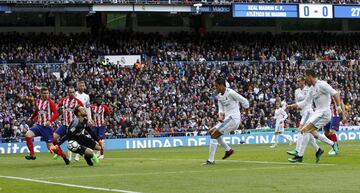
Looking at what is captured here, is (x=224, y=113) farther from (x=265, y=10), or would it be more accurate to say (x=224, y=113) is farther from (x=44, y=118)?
(x=265, y=10)

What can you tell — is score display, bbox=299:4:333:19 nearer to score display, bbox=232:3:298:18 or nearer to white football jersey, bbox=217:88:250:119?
score display, bbox=232:3:298:18

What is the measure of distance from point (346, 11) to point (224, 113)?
41368 mm

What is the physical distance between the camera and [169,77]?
5316 cm

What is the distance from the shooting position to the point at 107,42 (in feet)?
187

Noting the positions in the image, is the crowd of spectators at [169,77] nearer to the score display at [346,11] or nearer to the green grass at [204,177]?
the score display at [346,11]

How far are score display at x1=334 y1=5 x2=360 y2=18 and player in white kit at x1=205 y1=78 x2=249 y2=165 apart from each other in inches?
1580

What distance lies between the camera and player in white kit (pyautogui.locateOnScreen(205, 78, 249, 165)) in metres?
20.9

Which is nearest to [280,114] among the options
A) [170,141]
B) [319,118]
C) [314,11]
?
[170,141]

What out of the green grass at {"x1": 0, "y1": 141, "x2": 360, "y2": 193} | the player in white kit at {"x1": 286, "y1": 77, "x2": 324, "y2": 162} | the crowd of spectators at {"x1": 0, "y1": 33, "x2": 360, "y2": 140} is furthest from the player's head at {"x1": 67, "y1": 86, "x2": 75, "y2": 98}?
the crowd of spectators at {"x1": 0, "y1": 33, "x2": 360, "y2": 140}

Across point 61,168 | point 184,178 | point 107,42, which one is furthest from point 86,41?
point 184,178

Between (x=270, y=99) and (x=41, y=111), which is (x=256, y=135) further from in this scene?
(x=41, y=111)

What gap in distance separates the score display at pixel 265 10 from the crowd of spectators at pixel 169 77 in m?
3.06

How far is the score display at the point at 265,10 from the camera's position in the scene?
190 feet

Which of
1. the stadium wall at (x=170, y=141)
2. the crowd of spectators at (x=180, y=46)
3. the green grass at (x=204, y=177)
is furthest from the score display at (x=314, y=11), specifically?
the green grass at (x=204, y=177)
